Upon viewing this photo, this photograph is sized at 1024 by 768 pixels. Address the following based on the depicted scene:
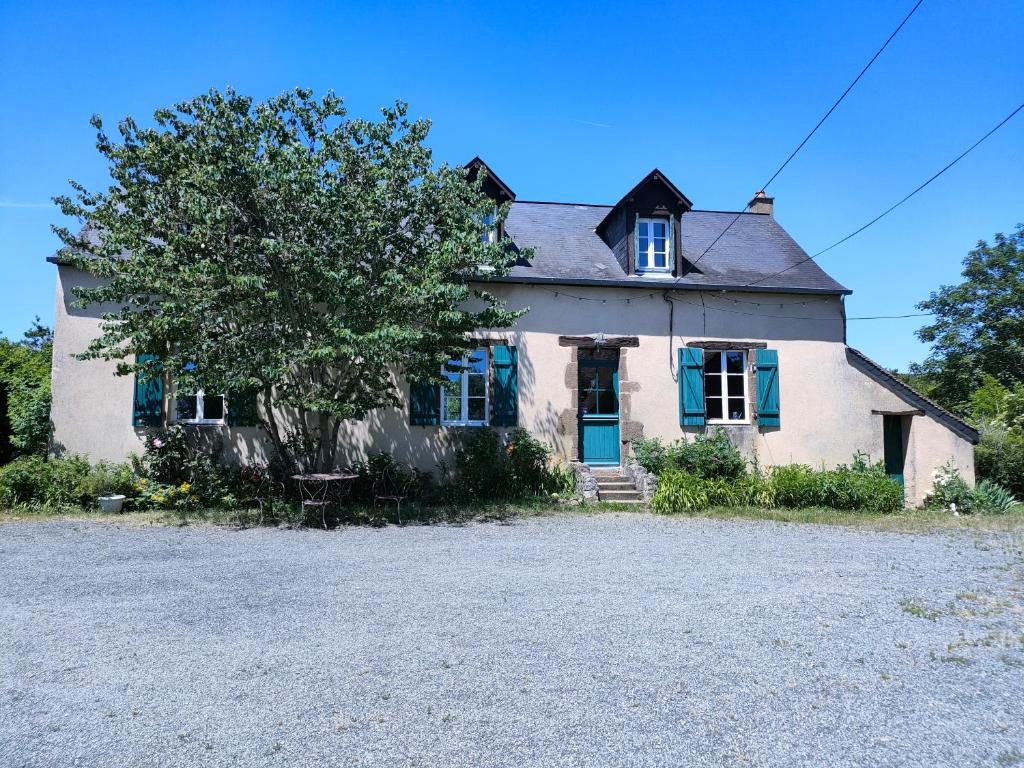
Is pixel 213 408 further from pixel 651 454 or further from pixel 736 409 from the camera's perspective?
pixel 736 409

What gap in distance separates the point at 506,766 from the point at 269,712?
1.31 meters

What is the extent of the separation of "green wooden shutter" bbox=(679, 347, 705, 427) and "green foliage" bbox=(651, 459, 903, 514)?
1417 mm


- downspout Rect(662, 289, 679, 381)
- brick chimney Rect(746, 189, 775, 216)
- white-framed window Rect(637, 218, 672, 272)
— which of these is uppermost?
brick chimney Rect(746, 189, 775, 216)

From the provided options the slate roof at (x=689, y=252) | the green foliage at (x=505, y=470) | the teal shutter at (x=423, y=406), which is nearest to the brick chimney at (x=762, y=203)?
the slate roof at (x=689, y=252)

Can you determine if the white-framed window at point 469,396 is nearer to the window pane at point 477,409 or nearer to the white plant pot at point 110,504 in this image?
the window pane at point 477,409

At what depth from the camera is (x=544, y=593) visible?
5531mm

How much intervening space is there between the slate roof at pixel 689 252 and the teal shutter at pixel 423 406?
248cm

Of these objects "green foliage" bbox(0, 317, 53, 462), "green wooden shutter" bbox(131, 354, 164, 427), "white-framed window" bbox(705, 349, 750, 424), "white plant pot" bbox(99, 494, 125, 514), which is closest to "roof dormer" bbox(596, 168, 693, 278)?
"white-framed window" bbox(705, 349, 750, 424)

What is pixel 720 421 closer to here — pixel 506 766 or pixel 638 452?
pixel 638 452

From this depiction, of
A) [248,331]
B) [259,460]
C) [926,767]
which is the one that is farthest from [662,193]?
[926,767]

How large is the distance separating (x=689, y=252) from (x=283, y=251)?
8394 millimetres

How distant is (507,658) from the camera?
13.1 feet

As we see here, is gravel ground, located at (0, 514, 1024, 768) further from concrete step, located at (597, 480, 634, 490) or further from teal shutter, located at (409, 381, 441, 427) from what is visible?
teal shutter, located at (409, 381, 441, 427)

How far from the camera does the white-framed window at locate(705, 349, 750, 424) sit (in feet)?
41.5
